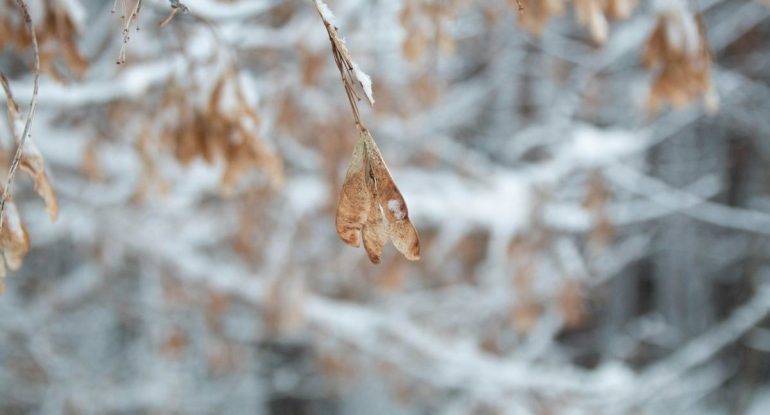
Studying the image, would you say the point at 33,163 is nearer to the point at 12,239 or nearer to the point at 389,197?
the point at 12,239

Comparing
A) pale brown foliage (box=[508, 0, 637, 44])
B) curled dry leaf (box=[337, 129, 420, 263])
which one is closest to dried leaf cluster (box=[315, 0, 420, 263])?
curled dry leaf (box=[337, 129, 420, 263])

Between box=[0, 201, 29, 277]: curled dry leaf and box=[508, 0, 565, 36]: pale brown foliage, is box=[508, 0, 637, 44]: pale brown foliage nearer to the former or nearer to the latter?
box=[508, 0, 565, 36]: pale brown foliage

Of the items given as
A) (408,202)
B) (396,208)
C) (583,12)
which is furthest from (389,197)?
(408,202)

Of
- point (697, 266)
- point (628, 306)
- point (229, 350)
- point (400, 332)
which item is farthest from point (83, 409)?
point (697, 266)

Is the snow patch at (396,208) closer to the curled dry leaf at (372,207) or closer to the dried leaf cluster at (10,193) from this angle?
the curled dry leaf at (372,207)

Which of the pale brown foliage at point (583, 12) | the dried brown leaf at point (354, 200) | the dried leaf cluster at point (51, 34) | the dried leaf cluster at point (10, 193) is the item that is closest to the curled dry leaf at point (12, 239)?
the dried leaf cluster at point (10, 193)
